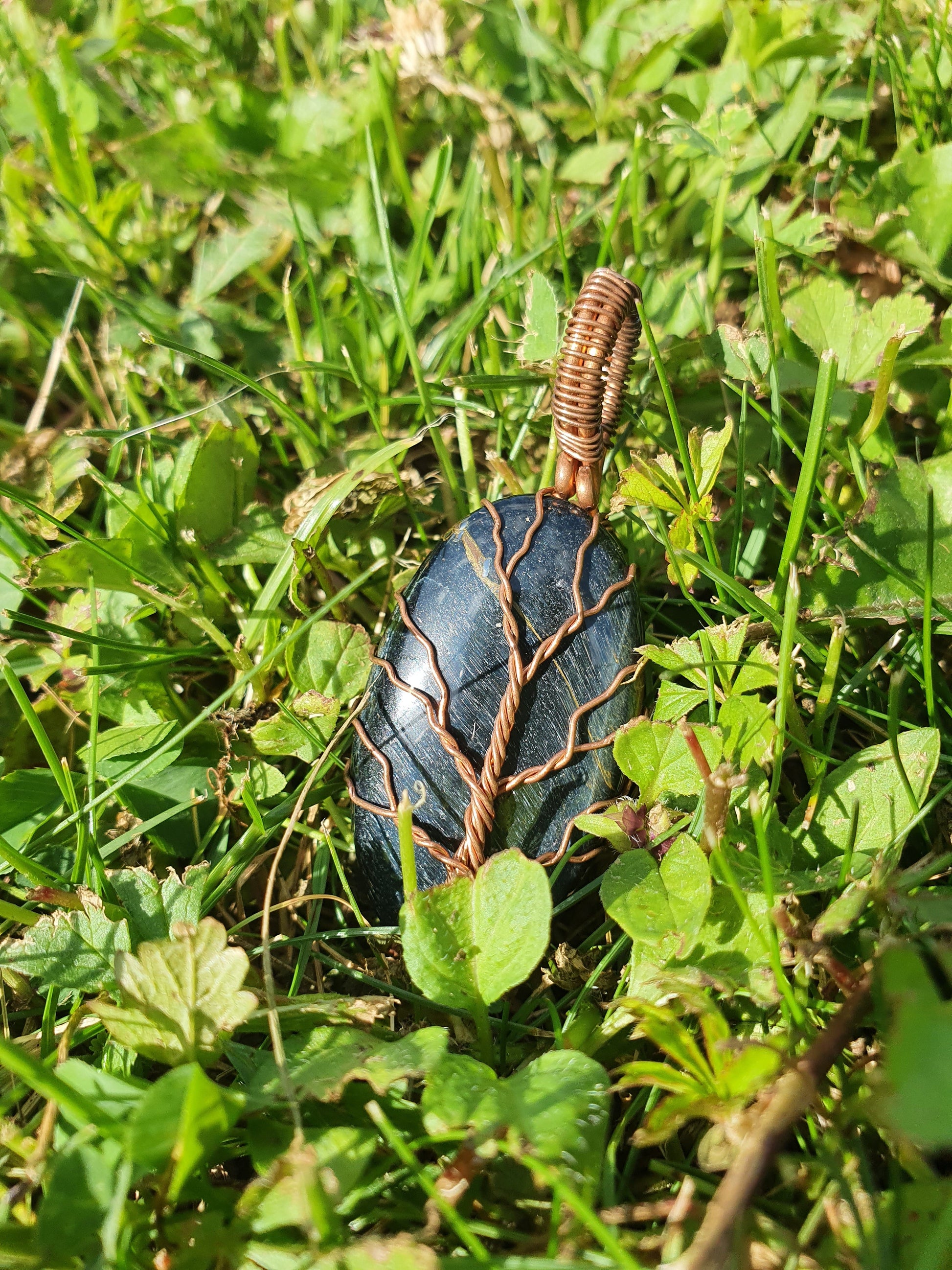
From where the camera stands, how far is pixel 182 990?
1118mm

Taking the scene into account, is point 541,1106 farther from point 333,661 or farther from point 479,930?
point 333,661

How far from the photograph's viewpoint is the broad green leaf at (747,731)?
52.4 inches

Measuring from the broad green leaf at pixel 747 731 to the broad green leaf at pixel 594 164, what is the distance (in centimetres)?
132

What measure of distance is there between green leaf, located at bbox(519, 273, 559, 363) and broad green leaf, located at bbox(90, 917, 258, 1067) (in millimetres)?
1087

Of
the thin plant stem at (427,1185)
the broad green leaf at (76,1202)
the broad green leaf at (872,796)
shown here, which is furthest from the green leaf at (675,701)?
the broad green leaf at (76,1202)

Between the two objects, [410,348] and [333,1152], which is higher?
[410,348]

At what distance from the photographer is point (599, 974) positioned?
4.30 ft

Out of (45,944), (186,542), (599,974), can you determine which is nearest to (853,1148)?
(599,974)

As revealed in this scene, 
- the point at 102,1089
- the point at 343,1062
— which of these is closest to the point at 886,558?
the point at 343,1062

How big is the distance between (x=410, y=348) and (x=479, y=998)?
1129 mm

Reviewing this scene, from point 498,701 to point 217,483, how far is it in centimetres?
71

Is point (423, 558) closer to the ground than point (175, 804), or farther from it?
farther from it

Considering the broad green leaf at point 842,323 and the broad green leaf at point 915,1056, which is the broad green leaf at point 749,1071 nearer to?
the broad green leaf at point 915,1056

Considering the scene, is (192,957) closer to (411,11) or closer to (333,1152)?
(333,1152)
